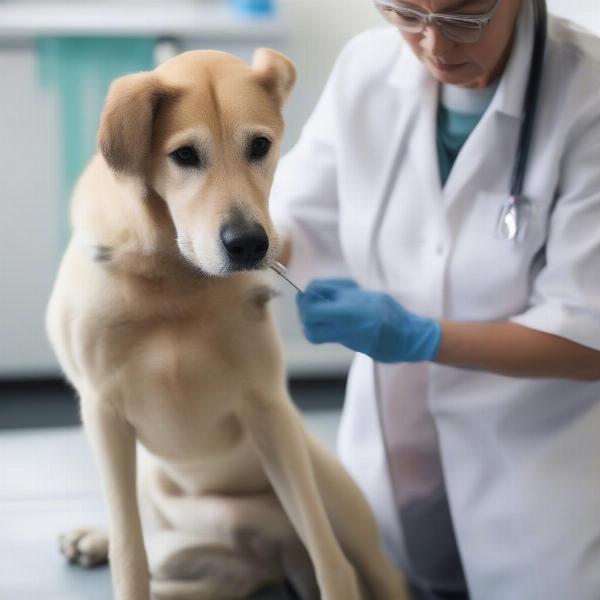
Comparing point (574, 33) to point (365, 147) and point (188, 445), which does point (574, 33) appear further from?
point (188, 445)

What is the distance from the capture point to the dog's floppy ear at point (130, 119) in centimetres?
93

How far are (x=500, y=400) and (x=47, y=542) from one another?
2.54 feet

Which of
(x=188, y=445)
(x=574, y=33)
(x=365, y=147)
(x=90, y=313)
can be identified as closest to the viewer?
(x=90, y=313)

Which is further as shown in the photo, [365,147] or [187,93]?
[365,147]

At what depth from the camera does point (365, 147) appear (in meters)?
1.42

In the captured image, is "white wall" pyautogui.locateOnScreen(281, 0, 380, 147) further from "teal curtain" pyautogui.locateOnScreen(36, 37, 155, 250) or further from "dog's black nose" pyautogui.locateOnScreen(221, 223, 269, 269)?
"dog's black nose" pyautogui.locateOnScreen(221, 223, 269, 269)

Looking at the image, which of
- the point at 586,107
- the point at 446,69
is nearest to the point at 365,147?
the point at 446,69

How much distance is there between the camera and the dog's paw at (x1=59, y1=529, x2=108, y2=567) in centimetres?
143

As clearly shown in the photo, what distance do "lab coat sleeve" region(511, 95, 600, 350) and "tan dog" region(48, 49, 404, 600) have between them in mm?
383

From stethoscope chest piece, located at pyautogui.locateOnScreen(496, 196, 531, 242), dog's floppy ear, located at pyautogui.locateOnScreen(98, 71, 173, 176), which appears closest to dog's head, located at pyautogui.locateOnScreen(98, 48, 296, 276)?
dog's floppy ear, located at pyautogui.locateOnScreen(98, 71, 173, 176)

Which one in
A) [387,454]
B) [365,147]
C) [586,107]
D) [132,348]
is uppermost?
[586,107]

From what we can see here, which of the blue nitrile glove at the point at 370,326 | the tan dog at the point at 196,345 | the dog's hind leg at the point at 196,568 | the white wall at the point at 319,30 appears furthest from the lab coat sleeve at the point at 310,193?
the white wall at the point at 319,30

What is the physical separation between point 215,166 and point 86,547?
74cm

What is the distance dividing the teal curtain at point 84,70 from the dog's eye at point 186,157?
54.3 inches
